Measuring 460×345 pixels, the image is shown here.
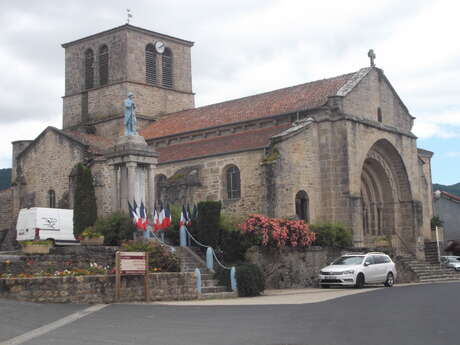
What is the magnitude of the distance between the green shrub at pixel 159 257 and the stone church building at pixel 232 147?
214 inches

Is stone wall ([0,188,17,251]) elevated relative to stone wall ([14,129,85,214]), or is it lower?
lower

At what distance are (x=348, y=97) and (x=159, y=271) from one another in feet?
55.0

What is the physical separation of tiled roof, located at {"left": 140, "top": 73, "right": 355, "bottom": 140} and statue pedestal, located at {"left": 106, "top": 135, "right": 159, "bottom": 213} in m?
9.98

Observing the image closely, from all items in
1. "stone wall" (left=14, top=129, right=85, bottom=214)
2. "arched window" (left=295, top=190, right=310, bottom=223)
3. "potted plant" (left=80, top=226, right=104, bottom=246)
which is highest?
"stone wall" (left=14, top=129, right=85, bottom=214)

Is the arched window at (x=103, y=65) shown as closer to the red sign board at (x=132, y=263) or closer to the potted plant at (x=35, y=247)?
the potted plant at (x=35, y=247)

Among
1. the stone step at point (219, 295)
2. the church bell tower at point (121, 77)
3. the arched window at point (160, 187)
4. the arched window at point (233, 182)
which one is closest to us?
the stone step at point (219, 295)

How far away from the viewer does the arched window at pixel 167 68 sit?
46938mm

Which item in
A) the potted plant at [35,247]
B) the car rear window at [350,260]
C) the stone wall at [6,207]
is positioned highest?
the stone wall at [6,207]

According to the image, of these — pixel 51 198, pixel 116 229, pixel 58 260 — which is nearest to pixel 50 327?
pixel 58 260

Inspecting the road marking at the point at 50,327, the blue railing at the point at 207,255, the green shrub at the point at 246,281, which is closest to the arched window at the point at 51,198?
the blue railing at the point at 207,255

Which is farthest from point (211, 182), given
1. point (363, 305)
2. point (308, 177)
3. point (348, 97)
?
point (363, 305)

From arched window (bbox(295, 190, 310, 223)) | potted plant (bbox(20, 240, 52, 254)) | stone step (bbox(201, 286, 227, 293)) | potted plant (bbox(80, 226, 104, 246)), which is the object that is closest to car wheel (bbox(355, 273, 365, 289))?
stone step (bbox(201, 286, 227, 293))

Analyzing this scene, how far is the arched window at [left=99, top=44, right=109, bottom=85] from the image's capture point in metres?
45.8

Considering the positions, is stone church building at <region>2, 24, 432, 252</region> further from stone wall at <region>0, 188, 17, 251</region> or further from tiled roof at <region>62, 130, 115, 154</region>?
stone wall at <region>0, 188, 17, 251</region>
